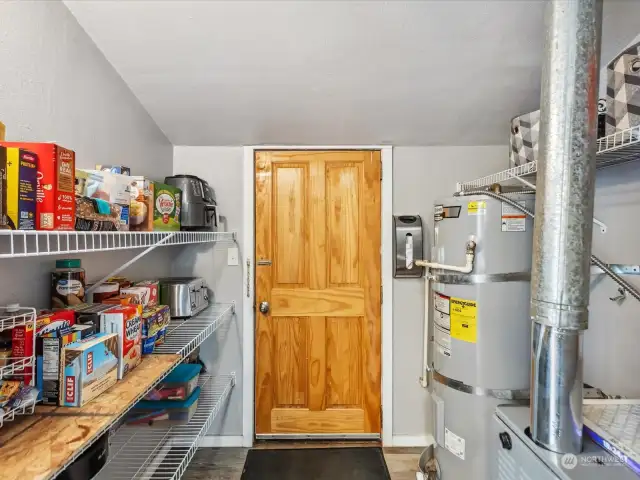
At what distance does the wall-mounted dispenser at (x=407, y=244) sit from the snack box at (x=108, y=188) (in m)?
1.45

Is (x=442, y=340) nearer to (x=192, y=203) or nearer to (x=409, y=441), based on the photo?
(x=409, y=441)

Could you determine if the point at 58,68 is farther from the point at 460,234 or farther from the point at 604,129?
the point at 604,129

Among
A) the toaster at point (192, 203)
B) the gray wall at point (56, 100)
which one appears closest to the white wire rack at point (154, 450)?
the gray wall at point (56, 100)

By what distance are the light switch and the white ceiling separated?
2.20 feet

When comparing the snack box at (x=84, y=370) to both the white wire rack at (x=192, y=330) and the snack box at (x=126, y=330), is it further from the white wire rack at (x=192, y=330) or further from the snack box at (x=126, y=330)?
the white wire rack at (x=192, y=330)

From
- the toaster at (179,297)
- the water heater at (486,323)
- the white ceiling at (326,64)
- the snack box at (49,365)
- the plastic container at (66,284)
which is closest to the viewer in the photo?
the snack box at (49,365)

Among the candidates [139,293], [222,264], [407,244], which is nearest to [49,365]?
[139,293]

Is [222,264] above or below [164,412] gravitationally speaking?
above

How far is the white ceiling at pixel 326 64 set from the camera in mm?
1302

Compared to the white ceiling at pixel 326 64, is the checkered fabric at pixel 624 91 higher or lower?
lower

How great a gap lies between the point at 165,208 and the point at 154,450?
38.9 inches

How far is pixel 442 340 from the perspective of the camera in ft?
5.22

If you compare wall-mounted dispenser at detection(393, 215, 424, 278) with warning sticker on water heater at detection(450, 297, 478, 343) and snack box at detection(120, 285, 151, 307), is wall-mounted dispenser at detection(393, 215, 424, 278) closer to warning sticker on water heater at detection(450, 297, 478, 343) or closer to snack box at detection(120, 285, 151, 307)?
warning sticker on water heater at detection(450, 297, 478, 343)

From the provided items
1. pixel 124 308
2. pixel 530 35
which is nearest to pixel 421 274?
pixel 530 35
